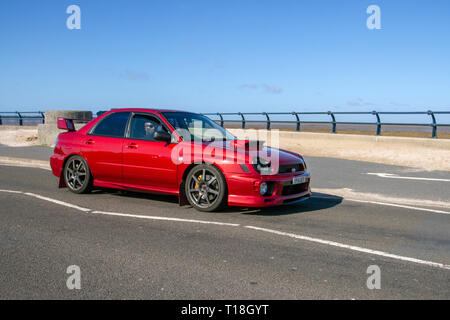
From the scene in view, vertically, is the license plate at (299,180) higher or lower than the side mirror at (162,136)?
lower

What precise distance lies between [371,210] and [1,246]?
537cm

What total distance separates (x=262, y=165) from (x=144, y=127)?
2.23m

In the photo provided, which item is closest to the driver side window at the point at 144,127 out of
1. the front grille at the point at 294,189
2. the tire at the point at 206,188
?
the tire at the point at 206,188

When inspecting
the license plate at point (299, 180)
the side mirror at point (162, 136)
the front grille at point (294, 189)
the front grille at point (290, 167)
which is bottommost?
the front grille at point (294, 189)

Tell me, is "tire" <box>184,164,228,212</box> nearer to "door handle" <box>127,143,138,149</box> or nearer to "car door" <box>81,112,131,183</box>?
"door handle" <box>127,143,138,149</box>

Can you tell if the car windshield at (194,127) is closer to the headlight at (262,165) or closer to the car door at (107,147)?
the car door at (107,147)

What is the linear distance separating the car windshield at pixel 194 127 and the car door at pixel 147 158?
0.76 ft

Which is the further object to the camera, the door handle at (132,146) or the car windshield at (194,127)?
the door handle at (132,146)

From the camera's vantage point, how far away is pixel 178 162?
7387 millimetres

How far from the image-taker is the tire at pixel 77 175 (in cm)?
854

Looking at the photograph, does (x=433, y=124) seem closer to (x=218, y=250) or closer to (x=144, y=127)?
(x=144, y=127)

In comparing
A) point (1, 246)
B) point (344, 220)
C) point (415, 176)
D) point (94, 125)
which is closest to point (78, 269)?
point (1, 246)

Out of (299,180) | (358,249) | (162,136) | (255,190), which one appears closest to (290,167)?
(299,180)

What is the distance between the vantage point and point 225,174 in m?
6.94
